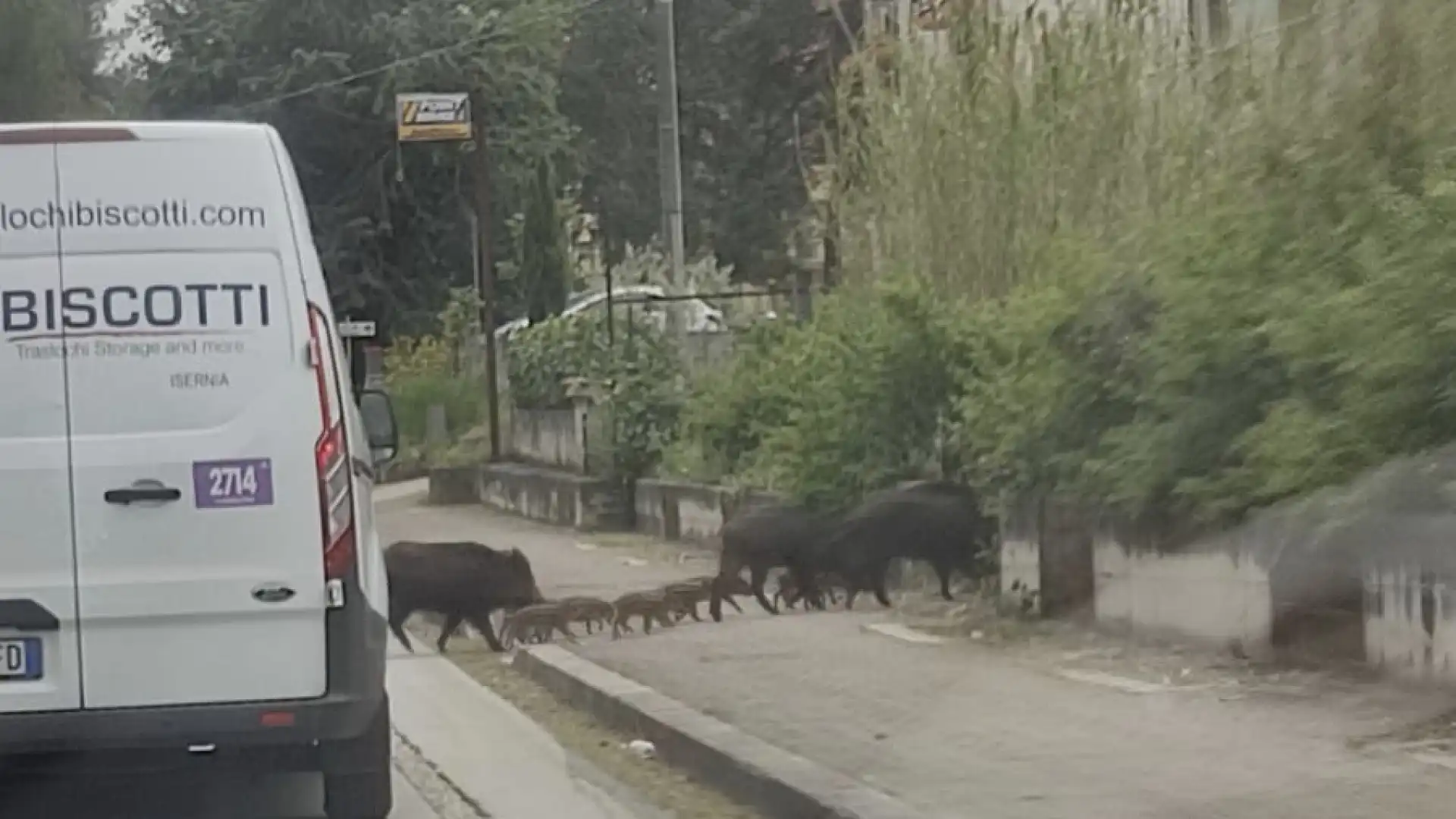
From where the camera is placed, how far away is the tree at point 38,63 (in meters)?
46.2

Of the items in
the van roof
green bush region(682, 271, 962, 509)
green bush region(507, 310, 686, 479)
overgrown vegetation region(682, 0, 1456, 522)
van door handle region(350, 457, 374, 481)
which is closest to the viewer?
the van roof

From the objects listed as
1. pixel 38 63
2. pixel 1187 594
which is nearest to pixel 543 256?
pixel 38 63

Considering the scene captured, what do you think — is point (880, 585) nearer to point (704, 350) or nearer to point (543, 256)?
point (704, 350)

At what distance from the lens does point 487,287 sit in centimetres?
3375

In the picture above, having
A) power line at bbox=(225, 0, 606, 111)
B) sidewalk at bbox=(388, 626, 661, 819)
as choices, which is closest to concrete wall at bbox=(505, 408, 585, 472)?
power line at bbox=(225, 0, 606, 111)

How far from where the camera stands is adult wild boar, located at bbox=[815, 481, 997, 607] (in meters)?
15.8

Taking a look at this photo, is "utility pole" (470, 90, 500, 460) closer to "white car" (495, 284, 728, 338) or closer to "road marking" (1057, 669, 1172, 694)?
"white car" (495, 284, 728, 338)

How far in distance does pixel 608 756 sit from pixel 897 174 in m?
8.81

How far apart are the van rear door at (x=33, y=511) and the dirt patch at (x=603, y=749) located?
2.85 m

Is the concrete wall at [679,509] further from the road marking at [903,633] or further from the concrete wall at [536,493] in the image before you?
the road marking at [903,633]

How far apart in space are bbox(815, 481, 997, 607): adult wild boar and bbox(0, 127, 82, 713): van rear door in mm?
8595

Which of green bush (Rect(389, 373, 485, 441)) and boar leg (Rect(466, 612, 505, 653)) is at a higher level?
green bush (Rect(389, 373, 485, 441))

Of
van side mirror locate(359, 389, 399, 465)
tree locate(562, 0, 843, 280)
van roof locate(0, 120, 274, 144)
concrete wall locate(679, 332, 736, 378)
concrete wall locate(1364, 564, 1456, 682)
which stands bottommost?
concrete wall locate(1364, 564, 1456, 682)

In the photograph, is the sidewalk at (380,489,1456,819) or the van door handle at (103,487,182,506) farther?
the sidewalk at (380,489,1456,819)
